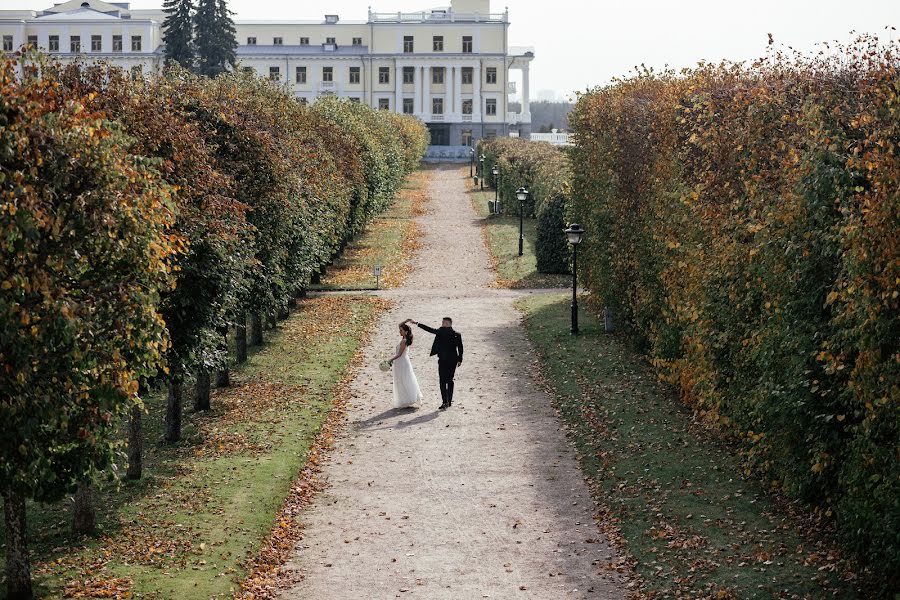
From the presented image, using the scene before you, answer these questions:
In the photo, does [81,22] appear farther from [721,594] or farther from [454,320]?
[721,594]

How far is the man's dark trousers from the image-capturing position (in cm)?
2302

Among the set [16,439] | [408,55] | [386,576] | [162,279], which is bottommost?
[386,576]

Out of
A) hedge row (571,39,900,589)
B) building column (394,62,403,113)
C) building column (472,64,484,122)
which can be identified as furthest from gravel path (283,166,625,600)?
building column (394,62,403,113)

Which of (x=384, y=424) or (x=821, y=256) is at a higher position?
(x=821, y=256)

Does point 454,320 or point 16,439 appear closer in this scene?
point 16,439

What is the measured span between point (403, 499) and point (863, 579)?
689 cm

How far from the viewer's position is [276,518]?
16406 millimetres

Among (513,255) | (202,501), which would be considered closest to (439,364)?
(202,501)

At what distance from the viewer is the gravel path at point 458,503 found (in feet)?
46.3

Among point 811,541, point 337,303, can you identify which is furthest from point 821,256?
point 337,303

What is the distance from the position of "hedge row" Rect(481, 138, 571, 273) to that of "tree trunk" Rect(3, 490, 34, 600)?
2605 centimetres

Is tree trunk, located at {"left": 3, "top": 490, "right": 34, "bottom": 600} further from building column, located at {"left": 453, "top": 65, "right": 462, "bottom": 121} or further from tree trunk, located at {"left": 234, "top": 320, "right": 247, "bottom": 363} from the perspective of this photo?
building column, located at {"left": 453, "top": 65, "right": 462, "bottom": 121}

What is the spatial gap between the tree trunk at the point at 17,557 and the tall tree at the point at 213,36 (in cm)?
9097

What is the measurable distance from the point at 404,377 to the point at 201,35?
274 ft
